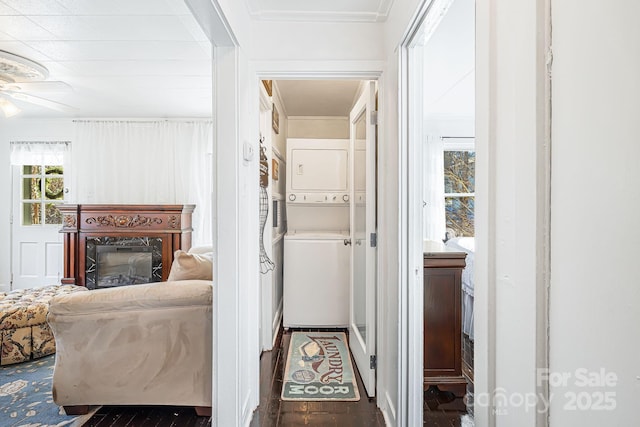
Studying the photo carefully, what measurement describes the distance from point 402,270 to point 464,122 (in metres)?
3.59

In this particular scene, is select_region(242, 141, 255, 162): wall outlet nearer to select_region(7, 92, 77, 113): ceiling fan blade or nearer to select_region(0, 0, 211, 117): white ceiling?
select_region(0, 0, 211, 117): white ceiling

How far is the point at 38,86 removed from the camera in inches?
126

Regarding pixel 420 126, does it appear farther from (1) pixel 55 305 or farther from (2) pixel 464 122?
(2) pixel 464 122

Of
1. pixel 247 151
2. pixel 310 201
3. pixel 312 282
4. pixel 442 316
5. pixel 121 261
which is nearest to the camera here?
pixel 247 151

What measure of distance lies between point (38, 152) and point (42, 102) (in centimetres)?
107

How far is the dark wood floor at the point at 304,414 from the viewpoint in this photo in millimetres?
1966

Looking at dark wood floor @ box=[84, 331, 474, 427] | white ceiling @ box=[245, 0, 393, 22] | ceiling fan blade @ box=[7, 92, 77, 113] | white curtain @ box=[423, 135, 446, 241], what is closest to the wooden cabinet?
dark wood floor @ box=[84, 331, 474, 427]

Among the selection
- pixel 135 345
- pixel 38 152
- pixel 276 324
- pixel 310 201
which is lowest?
pixel 276 324

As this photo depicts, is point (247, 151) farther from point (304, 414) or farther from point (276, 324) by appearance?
point (276, 324)

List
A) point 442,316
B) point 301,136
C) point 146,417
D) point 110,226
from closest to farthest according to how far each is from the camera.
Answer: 1. point 146,417
2. point 442,316
3. point 110,226
4. point 301,136

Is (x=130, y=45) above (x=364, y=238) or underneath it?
above

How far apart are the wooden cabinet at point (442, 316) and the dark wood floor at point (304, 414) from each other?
138 mm

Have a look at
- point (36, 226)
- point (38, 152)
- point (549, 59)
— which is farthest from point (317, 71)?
point (36, 226)

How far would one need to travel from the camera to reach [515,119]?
2.28 ft
